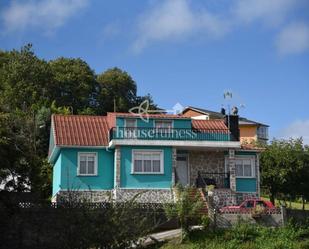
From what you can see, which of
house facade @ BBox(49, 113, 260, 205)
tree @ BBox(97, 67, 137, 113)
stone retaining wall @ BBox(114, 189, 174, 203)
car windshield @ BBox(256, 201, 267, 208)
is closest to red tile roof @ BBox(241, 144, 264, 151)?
house facade @ BBox(49, 113, 260, 205)

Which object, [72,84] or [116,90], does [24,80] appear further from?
[116,90]

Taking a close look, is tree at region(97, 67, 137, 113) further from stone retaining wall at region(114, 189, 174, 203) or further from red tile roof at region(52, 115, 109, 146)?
stone retaining wall at region(114, 189, 174, 203)

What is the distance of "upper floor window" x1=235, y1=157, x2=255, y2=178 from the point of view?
3697cm

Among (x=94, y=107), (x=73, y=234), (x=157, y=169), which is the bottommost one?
(x=73, y=234)

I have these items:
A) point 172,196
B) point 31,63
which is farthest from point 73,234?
point 31,63

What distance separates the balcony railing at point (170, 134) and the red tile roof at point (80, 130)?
1.24 metres

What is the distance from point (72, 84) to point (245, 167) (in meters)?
28.2

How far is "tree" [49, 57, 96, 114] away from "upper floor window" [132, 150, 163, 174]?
25124mm

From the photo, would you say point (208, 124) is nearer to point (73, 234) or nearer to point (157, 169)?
point (157, 169)

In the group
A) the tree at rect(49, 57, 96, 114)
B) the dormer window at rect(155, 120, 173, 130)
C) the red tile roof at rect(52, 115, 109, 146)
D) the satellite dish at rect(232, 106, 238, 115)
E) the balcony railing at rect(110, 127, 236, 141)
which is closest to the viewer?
the balcony railing at rect(110, 127, 236, 141)

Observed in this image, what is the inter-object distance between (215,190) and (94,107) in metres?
30.4

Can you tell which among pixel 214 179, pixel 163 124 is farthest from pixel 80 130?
pixel 214 179

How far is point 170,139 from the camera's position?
35219mm

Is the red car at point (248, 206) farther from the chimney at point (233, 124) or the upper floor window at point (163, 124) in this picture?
the upper floor window at point (163, 124)
